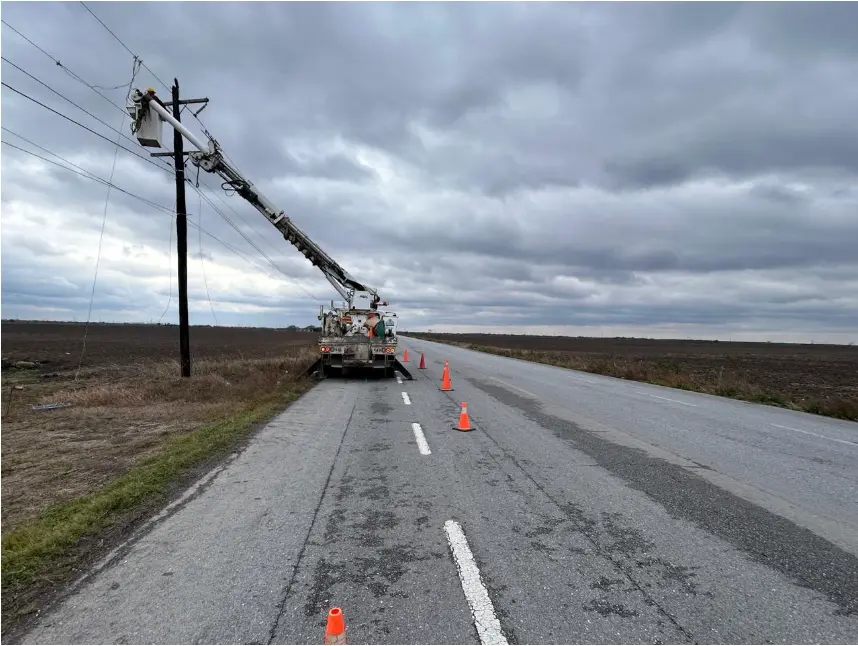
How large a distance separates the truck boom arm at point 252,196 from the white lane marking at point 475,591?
47.5 feet

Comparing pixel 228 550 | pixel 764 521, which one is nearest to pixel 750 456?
pixel 764 521

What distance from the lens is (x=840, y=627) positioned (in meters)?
2.98

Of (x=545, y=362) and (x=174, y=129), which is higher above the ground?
(x=174, y=129)

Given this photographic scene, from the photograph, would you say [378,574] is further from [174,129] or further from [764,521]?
[174,129]

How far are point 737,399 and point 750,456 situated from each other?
9283 millimetres

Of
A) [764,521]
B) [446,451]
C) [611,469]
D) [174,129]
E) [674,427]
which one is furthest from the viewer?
[174,129]

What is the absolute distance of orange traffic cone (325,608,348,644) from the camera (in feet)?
8.52

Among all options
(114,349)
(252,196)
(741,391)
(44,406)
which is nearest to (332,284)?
(252,196)

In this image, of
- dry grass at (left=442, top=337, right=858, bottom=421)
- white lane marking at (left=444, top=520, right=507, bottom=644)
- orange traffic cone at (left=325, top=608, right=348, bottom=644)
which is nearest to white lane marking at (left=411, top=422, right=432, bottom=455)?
white lane marking at (left=444, top=520, right=507, bottom=644)

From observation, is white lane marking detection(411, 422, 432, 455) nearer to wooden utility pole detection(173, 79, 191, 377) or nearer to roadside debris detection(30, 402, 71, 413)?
roadside debris detection(30, 402, 71, 413)

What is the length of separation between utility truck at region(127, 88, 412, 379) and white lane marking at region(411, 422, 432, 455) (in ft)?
28.9

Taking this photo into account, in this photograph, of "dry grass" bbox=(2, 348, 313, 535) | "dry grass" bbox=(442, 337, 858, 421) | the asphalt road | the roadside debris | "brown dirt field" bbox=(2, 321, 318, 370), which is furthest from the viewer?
"brown dirt field" bbox=(2, 321, 318, 370)

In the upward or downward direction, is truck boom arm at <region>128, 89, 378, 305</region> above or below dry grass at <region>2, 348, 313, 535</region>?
above

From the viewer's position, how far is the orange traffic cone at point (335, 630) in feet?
8.52
